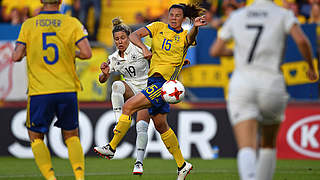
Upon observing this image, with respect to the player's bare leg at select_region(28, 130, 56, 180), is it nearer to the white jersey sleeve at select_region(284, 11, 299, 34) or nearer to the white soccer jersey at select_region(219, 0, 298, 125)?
the white soccer jersey at select_region(219, 0, 298, 125)

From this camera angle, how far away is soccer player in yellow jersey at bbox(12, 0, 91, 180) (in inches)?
286

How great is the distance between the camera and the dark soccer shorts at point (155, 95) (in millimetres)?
8766

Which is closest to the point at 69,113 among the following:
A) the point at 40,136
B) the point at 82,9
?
the point at 40,136

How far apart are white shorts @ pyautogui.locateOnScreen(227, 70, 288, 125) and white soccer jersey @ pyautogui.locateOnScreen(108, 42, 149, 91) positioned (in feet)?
13.3

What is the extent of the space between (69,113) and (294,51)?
7.53 metres

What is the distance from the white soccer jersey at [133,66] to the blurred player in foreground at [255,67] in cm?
395

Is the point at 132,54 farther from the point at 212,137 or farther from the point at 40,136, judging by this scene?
the point at 212,137

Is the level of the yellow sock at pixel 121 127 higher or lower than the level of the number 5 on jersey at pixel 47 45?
lower

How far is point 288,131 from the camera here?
13625 millimetres

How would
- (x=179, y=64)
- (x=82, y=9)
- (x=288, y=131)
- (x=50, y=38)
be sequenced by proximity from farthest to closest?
(x=82, y=9) → (x=288, y=131) → (x=179, y=64) → (x=50, y=38)

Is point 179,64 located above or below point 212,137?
above

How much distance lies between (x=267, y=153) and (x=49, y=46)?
279 cm

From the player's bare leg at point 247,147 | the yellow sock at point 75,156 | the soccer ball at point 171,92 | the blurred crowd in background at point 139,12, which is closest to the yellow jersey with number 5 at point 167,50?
the soccer ball at point 171,92

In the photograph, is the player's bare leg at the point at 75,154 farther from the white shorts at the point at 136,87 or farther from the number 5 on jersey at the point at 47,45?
the white shorts at the point at 136,87
